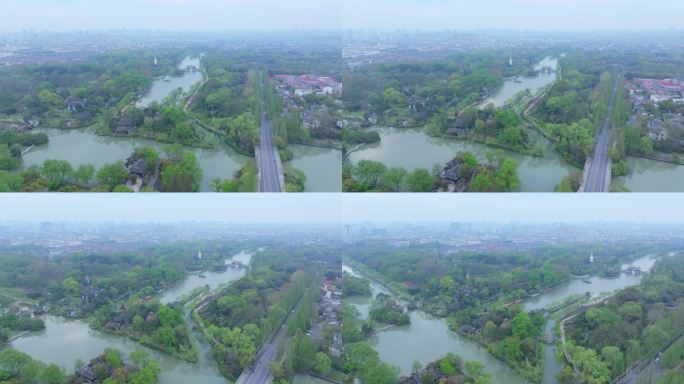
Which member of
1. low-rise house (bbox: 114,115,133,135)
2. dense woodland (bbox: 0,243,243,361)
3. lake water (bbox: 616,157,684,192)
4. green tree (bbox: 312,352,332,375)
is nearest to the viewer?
lake water (bbox: 616,157,684,192)

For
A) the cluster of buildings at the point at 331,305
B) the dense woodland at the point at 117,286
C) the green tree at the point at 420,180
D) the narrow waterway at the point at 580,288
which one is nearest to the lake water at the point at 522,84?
the green tree at the point at 420,180

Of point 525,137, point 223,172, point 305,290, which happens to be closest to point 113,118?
point 223,172

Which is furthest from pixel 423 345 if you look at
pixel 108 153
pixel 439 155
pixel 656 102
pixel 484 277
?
pixel 108 153

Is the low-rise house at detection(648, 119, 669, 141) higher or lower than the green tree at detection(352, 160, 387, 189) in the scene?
higher

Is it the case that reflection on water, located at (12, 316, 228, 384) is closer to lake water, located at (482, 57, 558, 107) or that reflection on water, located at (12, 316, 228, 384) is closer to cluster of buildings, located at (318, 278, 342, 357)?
cluster of buildings, located at (318, 278, 342, 357)

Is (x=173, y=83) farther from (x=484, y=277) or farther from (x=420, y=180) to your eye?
(x=484, y=277)

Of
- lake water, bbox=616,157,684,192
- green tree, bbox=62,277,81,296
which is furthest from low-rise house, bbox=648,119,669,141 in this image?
green tree, bbox=62,277,81,296

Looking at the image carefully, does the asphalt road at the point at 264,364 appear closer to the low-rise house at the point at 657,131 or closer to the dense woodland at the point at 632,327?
the dense woodland at the point at 632,327
